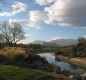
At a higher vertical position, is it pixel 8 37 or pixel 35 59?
pixel 8 37

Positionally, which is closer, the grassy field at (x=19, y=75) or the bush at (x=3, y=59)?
the grassy field at (x=19, y=75)

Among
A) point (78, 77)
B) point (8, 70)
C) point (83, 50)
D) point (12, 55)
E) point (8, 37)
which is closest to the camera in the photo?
point (78, 77)

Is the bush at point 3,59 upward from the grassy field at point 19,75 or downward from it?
upward

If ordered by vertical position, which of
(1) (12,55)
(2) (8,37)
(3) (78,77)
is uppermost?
(2) (8,37)

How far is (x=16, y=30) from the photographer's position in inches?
3829

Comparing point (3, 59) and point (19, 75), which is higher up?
point (3, 59)

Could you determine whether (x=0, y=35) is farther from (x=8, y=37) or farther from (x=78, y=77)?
(x=78, y=77)

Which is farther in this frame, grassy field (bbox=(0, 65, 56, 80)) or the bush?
the bush

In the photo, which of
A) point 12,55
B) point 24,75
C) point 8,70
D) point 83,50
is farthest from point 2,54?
point 83,50

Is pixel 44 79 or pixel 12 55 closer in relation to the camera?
pixel 44 79

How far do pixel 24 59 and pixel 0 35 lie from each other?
6693 cm

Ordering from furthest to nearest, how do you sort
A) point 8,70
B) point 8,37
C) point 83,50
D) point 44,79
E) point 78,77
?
1. point 8,37
2. point 83,50
3. point 8,70
4. point 78,77
5. point 44,79

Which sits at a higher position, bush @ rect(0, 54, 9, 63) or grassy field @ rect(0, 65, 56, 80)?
bush @ rect(0, 54, 9, 63)

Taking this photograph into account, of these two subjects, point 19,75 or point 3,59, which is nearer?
point 19,75
